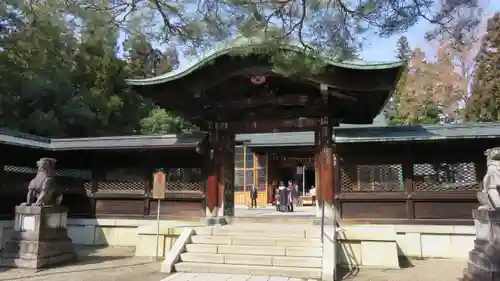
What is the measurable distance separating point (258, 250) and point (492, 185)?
15.1 ft

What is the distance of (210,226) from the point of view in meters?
10.5

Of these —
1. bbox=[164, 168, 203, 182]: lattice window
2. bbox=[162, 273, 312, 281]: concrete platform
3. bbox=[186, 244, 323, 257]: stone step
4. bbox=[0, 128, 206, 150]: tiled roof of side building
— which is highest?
bbox=[0, 128, 206, 150]: tiled roof of side building

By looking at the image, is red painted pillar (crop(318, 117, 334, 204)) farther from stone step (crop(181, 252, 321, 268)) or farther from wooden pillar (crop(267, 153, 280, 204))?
wooden pillar (crop(267, 153, 280, 204))

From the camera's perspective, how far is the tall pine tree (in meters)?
24.6

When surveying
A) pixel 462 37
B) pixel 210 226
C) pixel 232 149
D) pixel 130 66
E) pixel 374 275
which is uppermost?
pixel 130 66

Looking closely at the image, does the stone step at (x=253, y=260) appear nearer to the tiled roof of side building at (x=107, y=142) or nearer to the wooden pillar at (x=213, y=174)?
the wooden pillar at (x=213, y=174)

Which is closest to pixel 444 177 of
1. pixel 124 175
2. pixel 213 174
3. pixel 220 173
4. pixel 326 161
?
pixel 326 161

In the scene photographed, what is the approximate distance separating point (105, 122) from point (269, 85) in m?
13.1

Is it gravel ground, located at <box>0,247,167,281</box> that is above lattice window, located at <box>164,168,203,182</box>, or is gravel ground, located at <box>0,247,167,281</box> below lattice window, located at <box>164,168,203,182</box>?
below

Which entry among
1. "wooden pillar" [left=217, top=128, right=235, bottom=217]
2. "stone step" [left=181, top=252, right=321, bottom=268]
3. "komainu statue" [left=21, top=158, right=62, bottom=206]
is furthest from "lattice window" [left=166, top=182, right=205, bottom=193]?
"komainu statue" [left=21, top=158, right=62, bottom=206]

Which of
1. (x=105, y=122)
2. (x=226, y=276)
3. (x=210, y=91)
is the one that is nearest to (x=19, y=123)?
(x=105, y=122)

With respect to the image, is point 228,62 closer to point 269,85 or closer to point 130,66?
point 269,85

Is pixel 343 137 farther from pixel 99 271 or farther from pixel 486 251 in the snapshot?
pixel 99 271

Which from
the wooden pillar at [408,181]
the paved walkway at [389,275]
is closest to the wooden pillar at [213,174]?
the paved walkway at [389,275]
